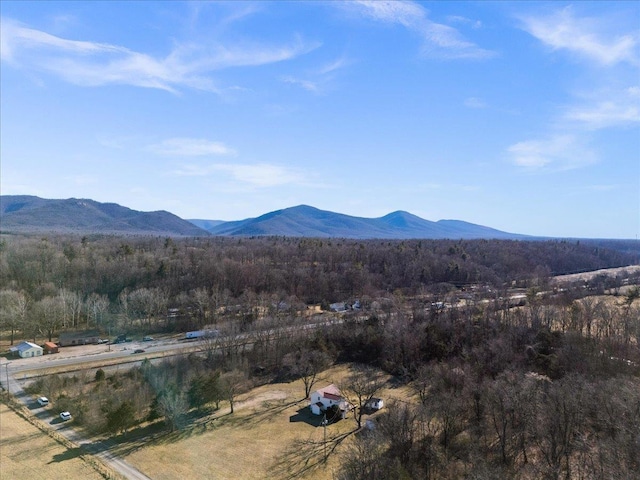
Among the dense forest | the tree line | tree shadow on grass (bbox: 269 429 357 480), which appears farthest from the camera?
the tree line

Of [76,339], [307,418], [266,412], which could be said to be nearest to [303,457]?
[307,418]

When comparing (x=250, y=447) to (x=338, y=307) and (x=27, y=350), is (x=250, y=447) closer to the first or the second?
(x=27, y=350)

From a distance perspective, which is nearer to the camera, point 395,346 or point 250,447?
point 250,447

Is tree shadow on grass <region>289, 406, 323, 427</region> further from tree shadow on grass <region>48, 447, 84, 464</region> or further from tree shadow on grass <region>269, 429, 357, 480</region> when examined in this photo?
tree shadow on grass <region>48, 447, 84, 464</region>

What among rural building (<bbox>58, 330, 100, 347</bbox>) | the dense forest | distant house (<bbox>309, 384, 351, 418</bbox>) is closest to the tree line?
the dense forest

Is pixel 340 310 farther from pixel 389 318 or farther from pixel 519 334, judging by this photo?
pixel 519 334

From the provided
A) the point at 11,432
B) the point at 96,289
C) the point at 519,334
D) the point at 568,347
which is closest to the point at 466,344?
the point at 519,334
